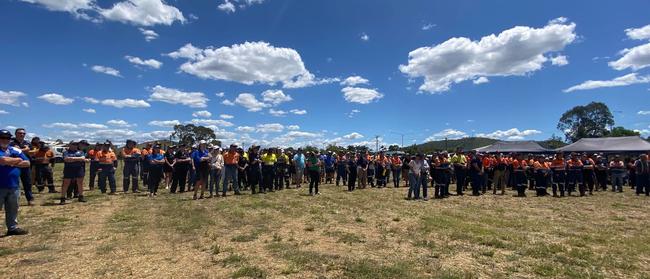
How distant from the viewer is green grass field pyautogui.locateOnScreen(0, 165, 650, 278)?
217 inches

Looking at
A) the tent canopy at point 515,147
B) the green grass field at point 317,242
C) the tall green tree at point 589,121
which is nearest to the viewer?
the green grass field at point 317,242

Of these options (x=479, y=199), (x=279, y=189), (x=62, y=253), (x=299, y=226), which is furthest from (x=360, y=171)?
(x=62, y=253)

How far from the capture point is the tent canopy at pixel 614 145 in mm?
34769

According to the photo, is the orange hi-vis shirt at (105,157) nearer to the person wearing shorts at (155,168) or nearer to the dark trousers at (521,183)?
the person wearing shorts at (155,168)

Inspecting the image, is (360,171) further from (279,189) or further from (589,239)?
(589,239)

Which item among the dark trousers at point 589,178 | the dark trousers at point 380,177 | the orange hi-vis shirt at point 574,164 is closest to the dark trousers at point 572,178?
the orange hi-vis shirt at point 574,164

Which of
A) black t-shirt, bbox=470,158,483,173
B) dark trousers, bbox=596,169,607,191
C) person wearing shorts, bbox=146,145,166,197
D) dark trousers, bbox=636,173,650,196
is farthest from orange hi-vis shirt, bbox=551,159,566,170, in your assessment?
person wearing shorts, bbox=146,145,166,197

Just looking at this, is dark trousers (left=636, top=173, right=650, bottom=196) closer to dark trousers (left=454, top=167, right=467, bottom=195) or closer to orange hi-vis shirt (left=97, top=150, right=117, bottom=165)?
dark trousers (left=454, top=167, right=467, bottom=195)

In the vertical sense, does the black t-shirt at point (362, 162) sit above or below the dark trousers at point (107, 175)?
above

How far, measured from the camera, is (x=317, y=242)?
7.15 metres

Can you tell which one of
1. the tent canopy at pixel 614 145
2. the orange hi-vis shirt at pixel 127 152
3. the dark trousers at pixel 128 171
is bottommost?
the dark trousers at pixel 128 171

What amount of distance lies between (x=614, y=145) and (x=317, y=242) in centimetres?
4038

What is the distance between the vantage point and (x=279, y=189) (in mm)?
17594

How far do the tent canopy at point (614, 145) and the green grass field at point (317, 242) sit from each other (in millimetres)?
28562
